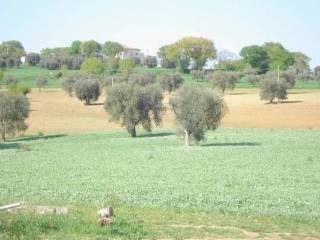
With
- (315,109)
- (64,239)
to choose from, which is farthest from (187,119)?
(315,109)

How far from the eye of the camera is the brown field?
283 ft

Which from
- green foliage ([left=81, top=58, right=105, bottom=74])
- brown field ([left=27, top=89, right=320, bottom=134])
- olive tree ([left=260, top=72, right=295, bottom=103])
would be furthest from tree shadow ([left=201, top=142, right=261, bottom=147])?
green foliage ([left=81, top=58, right=105, bottom=74])

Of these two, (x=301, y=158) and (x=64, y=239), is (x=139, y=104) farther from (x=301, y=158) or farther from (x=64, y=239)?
(x=64, y=239)

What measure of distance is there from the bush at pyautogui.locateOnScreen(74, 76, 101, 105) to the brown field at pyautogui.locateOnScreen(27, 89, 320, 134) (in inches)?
84.3

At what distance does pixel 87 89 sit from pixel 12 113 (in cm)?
5327

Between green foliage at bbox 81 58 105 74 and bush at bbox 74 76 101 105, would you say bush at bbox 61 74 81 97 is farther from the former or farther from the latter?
green foliage at bbox 81 58 105 74

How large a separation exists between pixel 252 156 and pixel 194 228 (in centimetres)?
2897

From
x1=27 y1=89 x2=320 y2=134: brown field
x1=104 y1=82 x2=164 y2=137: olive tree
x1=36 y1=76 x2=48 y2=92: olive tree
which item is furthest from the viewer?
x1=36 y1=76 x2=48 y2=92: olive tree

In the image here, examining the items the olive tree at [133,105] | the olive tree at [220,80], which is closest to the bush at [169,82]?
the olive tree at [220,80]

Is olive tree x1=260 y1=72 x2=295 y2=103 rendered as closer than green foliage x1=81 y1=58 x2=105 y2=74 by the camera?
Yes

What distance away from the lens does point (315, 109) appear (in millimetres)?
105938

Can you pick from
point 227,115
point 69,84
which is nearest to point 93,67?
point 69,84

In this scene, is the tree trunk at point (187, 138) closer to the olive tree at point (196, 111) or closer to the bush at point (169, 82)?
the olive tree at point (196, 111)

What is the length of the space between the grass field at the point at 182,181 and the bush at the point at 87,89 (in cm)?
6275
